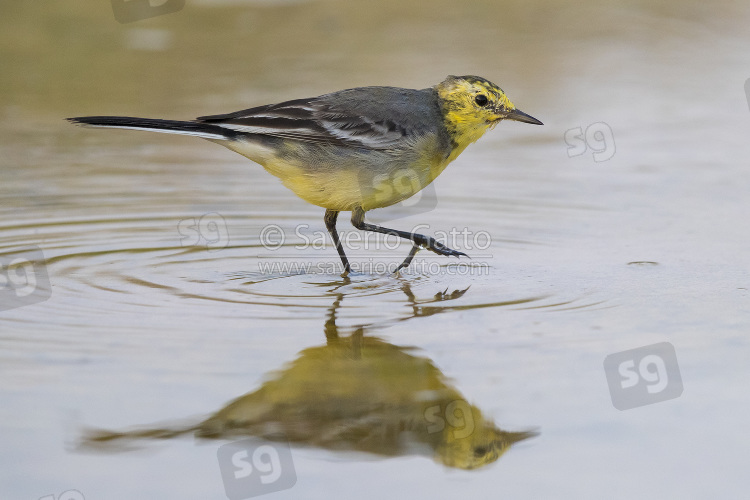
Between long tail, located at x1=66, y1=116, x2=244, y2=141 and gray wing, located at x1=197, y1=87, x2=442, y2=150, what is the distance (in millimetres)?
57

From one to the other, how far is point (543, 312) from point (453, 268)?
1.47m

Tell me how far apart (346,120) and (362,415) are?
3400 mm

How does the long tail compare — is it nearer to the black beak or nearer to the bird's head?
the bird's head

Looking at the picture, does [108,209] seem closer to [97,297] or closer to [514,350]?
[97,297]

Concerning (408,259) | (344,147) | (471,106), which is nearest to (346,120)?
(344,147)

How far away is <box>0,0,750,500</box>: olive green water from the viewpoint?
4309 mm

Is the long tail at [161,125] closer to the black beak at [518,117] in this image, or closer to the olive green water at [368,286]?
the olive green water at [368,286]

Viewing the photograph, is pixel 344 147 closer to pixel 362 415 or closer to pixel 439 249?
pixel 439 249

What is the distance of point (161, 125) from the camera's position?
686 centimetres

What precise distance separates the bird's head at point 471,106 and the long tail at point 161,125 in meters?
1.66

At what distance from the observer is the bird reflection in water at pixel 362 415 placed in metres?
4.40

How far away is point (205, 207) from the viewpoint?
891 centimetres

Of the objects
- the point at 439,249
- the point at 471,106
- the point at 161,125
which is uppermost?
the point at 161,125

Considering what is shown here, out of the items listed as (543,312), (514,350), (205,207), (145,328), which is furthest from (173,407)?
(205,207)
